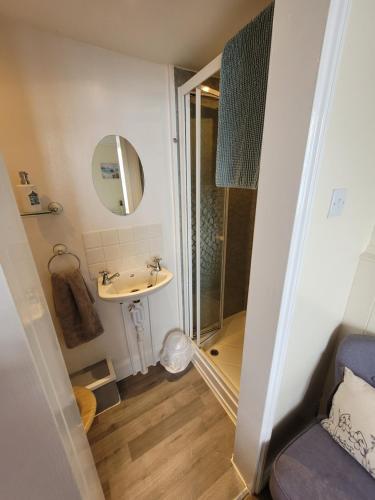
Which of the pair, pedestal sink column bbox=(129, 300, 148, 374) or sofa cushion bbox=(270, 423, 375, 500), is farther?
pedestal sink column bbox=(129, 300, 148, 374)

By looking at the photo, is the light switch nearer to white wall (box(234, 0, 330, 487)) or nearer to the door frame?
white wall (box(234, 0, 330, 487))

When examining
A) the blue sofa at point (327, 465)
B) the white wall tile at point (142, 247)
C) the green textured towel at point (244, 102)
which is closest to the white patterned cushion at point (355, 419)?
the blue sofa at point (327, 465)

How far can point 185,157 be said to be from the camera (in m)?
1.40

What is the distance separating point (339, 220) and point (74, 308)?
146 cm

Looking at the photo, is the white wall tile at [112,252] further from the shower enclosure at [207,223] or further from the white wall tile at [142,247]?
the shower enclosure at [207,223]

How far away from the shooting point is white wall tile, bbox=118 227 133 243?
1383 mm

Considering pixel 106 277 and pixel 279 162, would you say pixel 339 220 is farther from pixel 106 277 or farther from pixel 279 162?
pixel 106 277

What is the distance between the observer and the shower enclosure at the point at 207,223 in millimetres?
1336

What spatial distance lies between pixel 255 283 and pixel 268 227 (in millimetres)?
223

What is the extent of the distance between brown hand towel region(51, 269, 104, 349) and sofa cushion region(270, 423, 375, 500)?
116cm

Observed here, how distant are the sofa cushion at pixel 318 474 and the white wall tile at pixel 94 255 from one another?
1345 mm

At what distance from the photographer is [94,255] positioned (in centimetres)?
133

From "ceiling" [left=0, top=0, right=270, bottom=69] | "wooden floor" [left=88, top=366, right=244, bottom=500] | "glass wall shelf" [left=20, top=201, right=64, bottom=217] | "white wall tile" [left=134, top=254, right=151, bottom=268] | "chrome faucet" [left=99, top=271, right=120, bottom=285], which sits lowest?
"wooden floor" [left=88, top=366, right=244, bottom=500]

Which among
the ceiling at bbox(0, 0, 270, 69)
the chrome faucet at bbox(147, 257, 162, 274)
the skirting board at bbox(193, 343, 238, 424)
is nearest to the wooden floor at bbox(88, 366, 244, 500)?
the skirting board at bbox(193, 343, 238, 424)
